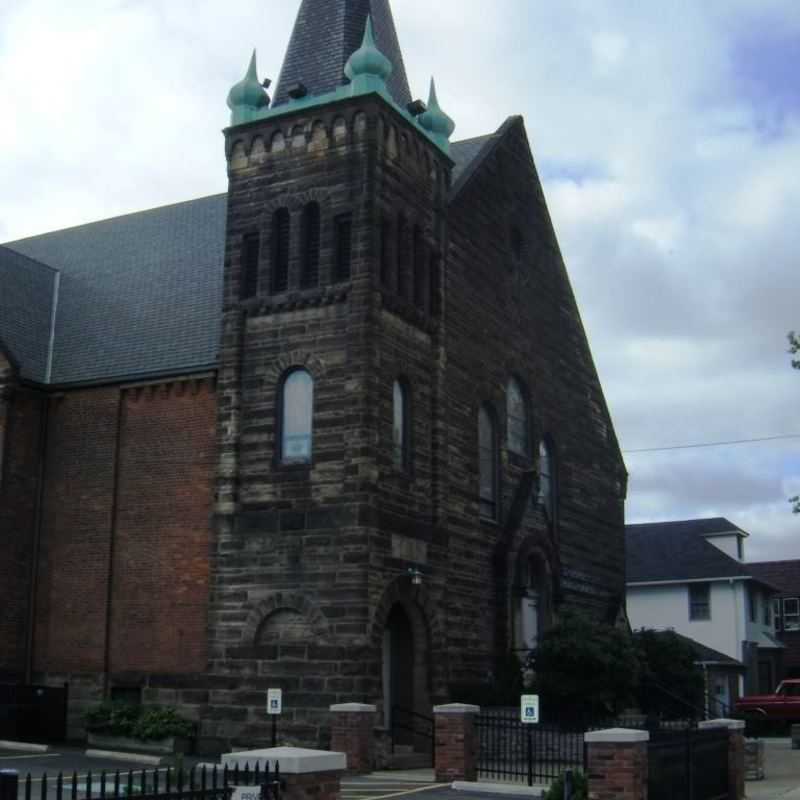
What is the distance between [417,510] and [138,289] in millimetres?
A: 10033

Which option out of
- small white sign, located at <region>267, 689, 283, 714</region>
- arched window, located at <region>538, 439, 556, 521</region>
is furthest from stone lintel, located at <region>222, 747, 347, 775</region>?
arched window, located at <region>538, 439, 556, 521</region>

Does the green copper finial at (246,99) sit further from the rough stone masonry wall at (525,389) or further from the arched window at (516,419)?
the arched window at (516,419)

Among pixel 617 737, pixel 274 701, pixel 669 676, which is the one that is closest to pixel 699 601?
pixel 669 676

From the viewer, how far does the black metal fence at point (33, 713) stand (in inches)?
1031

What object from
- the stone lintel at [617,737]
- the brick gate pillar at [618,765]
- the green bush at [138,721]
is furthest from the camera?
the green bush at [138,721]

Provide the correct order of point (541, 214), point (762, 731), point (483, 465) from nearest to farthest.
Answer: point (483, 465), point (541, 214), point (762, 731)

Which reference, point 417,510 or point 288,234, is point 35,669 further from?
point 288,234

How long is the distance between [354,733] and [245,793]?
11.8 meters

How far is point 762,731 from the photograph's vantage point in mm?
46188

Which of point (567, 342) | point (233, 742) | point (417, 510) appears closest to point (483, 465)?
point (417, 510)

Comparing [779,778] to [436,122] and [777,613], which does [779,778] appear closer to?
[436,122]

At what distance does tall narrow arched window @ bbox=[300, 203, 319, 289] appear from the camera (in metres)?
26.8

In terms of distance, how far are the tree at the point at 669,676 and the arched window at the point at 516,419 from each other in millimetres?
5662

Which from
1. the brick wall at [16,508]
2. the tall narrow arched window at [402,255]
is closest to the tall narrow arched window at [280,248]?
the tall narrow arched window at [402,255]
